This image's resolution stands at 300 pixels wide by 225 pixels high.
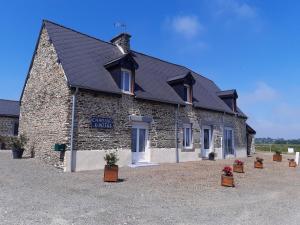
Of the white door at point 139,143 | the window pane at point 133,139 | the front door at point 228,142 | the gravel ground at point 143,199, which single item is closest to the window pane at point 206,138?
the front door at point 228,142

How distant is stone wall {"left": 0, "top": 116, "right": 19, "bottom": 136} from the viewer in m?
26.7

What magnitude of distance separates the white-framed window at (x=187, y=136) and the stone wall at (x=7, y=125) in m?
17.7

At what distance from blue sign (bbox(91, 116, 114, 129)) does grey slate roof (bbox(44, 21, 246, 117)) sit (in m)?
1.37

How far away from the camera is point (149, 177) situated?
11125mm

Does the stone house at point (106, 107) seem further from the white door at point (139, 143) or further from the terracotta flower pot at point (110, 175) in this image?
the terracotta flower pot at point (110, 175)

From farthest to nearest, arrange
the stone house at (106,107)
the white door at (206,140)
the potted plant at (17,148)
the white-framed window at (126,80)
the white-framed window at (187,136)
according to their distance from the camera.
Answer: the white door at (206,140) → the white-framed window at (187,136) → the potted plant at (17,148) → the white-framed window at (126,80) → the stone house at (106,107)

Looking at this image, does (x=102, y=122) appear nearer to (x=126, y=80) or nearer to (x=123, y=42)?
(x=126, y=80)

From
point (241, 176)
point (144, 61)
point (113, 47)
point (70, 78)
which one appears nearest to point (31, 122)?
point (70, 78)

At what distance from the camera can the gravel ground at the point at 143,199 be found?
5.91 meters

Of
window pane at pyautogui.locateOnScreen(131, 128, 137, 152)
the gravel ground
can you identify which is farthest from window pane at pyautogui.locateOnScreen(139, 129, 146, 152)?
the gravel ground

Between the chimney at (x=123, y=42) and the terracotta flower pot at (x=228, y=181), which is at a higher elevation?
the chimney at (x=123, y=42)

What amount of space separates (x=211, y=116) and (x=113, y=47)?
8.43 meters

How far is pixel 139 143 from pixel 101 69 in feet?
14.7

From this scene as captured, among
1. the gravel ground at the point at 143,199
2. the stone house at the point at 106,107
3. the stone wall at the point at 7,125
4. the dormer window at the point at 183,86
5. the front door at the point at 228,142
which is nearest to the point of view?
the gravel ground at the point at 143,199
